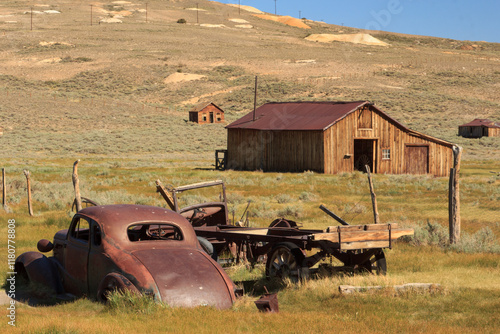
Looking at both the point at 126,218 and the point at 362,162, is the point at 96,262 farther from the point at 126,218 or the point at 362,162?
the point at 362,162

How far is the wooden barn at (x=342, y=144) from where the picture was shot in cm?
3794

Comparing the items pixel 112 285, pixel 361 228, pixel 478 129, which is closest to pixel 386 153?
pixel 361 228

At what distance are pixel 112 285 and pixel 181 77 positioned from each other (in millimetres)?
100868

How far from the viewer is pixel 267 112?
145ft

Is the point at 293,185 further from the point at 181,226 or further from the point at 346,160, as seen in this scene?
the point at 181,226

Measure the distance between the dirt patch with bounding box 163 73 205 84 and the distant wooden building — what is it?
26.4m

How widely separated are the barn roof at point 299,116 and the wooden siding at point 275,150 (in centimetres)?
42

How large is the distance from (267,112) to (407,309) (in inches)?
1401

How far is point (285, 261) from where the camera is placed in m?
10.9

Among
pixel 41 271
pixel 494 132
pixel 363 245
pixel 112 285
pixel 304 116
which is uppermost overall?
pixel 304 116

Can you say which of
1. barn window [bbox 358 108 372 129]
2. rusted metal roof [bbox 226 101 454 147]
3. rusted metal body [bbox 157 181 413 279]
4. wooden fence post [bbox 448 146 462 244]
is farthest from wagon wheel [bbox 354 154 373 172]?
rusted metal body [bbox 157 181 413 279]

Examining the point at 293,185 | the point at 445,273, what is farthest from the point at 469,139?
the point at 445,273

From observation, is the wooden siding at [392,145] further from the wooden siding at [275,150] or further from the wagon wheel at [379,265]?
the wagon wheel at [379,265]

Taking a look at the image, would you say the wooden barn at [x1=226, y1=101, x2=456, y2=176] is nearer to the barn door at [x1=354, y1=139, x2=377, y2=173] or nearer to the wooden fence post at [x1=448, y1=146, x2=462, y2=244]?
the barn door at [x1=354, y1=139, x2=377, y2=173]
